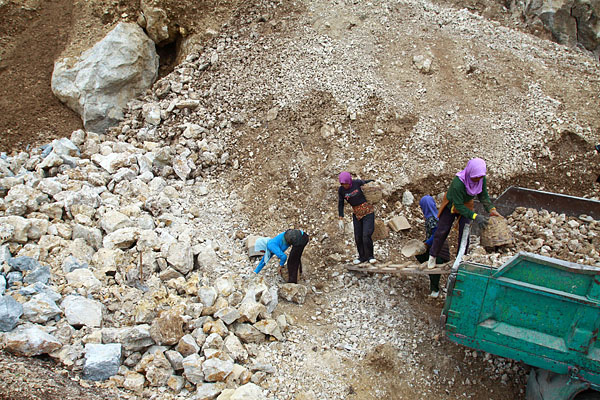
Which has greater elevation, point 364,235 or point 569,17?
point 569,17

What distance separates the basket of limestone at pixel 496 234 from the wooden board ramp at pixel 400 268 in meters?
0.53

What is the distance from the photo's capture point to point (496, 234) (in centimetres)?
490

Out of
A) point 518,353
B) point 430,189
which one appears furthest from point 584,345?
point 430,189

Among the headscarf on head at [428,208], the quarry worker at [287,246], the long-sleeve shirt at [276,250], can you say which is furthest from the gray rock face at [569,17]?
the long-sleeve shirt at [276,250]

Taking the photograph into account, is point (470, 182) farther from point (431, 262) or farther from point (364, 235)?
Result: point (364, 235)

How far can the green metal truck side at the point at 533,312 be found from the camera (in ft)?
12.5

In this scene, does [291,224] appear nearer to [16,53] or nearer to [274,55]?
[274,55]

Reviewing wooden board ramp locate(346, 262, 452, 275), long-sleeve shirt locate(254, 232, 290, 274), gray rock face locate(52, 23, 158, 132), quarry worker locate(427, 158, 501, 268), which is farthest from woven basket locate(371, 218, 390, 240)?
gray rock face locate(52, 23, 158, 132)

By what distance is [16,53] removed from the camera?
922cm

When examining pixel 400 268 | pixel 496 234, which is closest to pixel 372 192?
pixel 400 268

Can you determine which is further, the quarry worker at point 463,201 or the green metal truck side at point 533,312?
the quarry worker at point 463,201

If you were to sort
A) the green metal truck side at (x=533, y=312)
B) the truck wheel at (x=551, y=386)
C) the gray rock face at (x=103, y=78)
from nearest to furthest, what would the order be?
the green metal truck side at (x=533, y=312) → the truck wheel at (x=551, y=386) → the gray rock face at (x=103, y=78)

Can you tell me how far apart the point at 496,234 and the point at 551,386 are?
1.57 m

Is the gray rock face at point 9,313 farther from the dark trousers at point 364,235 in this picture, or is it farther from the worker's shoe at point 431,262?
the worker's shoe at point 431,262
